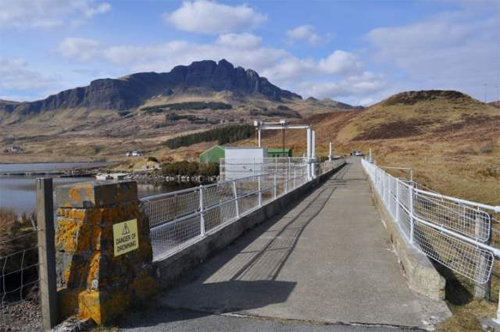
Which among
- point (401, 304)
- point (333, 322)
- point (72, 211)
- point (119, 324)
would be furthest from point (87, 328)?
point (401, 304)

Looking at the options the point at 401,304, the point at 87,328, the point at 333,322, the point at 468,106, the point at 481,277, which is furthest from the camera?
the point at 468,106

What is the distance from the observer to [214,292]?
614cm

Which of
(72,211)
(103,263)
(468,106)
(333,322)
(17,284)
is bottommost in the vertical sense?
(17,284)

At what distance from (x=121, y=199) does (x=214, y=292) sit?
1839 millimetres

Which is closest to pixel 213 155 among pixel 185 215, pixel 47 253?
pixel 185 215

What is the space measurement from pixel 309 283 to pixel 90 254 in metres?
3.07

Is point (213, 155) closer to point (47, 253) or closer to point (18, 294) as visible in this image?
point (18, 294)

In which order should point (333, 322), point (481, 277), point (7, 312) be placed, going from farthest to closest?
point (7, 312) < point (481, 277) < point (333, 322)

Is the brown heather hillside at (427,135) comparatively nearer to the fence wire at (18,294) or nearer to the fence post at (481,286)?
the fence wire at (18,294)

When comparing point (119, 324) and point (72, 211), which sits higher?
point (72, 211)

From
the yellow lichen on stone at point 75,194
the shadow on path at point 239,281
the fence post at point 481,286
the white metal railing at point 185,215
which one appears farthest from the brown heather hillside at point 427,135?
the yellow lichen on stone at point 75,194

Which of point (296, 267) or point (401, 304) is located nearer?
point (401, 304)

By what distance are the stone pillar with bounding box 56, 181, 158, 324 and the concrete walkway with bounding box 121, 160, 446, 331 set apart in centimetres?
83

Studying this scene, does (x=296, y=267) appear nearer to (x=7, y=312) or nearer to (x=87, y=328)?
(x=87, y=328)
